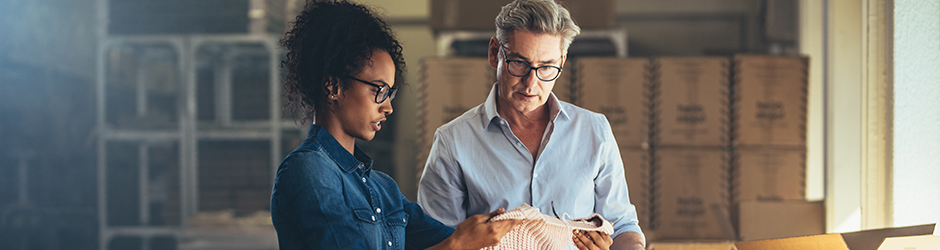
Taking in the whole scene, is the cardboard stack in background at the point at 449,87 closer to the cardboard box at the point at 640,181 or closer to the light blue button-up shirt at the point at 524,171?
the cardboard box at the point at 640,181

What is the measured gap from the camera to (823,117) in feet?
10.9

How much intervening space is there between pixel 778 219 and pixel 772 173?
1.30 ft

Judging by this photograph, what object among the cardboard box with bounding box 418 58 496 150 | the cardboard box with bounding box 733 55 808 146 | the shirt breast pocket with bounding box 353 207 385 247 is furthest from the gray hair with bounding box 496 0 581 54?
the cardboard box with bounding box 733 55 808 146

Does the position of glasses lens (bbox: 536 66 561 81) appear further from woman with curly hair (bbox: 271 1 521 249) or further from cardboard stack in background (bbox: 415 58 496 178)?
cardboard stack in background (bbox: 415 58 496 178)

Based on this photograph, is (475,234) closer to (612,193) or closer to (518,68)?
(518,68)

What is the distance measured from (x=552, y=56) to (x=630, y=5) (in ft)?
13.8

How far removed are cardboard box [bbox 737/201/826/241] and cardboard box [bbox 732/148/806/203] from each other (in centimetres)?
29

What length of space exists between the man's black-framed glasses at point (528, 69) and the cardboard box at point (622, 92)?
6.72ft

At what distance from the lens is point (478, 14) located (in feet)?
12.1

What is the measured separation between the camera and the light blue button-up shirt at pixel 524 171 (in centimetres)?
149

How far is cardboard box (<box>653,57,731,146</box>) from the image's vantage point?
334 cm

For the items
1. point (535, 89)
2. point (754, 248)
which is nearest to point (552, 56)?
point (535, 89)

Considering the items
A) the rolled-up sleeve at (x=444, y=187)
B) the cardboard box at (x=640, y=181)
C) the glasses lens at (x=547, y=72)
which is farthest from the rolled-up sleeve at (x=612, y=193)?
the cardboard box at (x=640, y=181)

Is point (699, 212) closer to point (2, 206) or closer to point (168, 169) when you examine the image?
point (168, 169)
